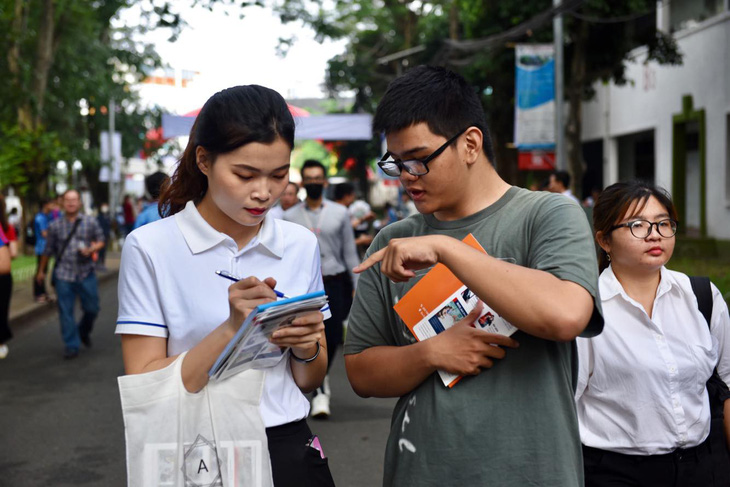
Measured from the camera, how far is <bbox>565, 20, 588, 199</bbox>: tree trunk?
18.8 meters

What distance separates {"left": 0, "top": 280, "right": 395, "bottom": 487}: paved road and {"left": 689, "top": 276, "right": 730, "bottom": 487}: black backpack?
8.58 feet

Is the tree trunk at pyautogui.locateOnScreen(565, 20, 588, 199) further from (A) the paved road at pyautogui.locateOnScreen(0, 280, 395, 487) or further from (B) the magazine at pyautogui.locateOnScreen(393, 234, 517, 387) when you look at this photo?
(B) the magazine at pyautogui.locateOnScreen(393, 234, 517, 387)

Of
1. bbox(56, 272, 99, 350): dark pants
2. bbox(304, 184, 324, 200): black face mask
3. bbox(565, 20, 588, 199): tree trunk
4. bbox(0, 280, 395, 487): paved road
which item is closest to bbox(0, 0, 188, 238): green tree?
bbox(56, 272, 99, 350): dark pants

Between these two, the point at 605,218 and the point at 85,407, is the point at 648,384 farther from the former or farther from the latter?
the point at 85,407

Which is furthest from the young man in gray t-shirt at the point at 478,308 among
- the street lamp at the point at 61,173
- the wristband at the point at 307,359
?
the street lamp at the point at 61,173

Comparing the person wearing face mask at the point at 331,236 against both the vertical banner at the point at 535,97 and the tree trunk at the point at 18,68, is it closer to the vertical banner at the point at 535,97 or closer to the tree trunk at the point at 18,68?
the vertical banner at the point at 535,97

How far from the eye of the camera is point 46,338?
Answer: 11945 mm

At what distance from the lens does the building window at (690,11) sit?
21453 mm

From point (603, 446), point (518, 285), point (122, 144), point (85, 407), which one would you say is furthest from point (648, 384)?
point (122, 144)

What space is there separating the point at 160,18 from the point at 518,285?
42.1 feet

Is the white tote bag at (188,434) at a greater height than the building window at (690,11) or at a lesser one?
lesser

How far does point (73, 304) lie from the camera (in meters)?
10.3

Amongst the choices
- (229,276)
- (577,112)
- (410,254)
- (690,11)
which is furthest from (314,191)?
(690,11)

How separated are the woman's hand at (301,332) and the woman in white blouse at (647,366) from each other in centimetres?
114
